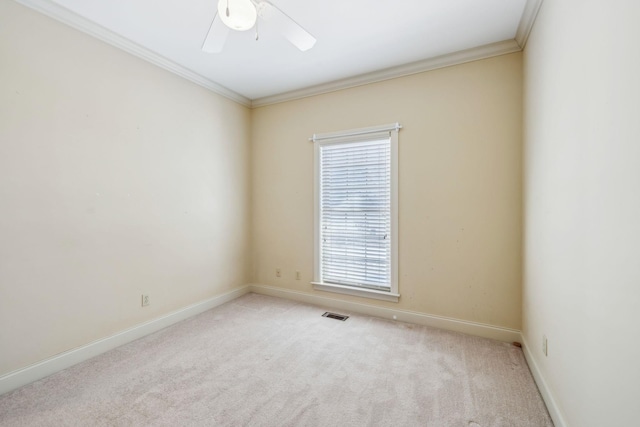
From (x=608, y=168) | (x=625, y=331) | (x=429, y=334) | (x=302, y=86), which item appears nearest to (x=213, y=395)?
(x=429, y=334)

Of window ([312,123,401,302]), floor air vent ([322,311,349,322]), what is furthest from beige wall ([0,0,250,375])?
floor air vent ([322,311,349,322])

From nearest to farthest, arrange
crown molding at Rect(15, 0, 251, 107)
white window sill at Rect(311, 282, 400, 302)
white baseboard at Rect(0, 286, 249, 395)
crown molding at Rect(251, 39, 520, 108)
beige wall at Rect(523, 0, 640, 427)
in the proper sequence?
beige wall at Rect(523, 0, 640, 427) < white baseboard at Rect(0, 286, 249, 395) < crown molding at Rect(15, 0, 251, 107) < crown molding at Rect(251, 39, 520, 108) < white window sill at Rect(311, 282, 400, 302)

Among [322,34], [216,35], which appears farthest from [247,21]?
[322,34]

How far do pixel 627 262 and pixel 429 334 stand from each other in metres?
2.05

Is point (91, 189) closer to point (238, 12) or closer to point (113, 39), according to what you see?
point (113, 39)

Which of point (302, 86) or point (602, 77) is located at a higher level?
point (302, 86)

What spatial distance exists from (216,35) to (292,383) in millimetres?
2375

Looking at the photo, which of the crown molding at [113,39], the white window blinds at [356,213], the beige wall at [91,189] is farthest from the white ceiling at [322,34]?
the white window blinds at [356,213]

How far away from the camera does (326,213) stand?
3648mm

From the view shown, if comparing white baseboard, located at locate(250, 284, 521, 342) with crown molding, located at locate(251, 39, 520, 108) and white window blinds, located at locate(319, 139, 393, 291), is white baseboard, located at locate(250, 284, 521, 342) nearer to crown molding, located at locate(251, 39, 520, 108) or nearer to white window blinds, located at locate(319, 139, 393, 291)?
white window blinds, located at locate(319, 139, 393, 291)

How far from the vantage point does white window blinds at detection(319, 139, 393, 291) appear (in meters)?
3.27

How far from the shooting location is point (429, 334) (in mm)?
2816

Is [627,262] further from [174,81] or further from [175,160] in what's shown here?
[174,81]

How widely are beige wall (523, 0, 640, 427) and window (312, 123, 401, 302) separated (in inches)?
54.4
